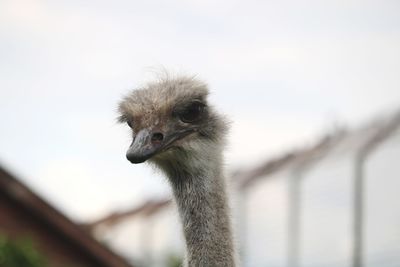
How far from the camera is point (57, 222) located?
16719mm

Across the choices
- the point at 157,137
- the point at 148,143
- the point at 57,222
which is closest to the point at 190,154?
the point at 157,137

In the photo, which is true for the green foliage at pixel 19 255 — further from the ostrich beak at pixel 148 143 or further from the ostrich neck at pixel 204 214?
the ostrich beak at pixel 148 143

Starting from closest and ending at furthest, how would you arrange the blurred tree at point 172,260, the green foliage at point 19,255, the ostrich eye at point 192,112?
the ostrich eye at point 192,112, the green foliage at point 19,255, the blurred tree at point 172,260

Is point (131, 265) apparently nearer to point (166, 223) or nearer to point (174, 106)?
point (166, 223)

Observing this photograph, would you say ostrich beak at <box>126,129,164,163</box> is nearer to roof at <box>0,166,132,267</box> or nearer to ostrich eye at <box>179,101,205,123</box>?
ostrich eye at <box>179,101,205,123</box>

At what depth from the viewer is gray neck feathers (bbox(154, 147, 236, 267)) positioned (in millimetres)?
5734

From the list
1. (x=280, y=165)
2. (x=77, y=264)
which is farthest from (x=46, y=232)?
(x=280, y=165)

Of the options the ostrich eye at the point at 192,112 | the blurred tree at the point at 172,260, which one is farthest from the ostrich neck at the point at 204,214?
the blurred tree at the point at 172,260

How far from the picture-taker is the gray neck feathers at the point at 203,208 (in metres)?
5.73

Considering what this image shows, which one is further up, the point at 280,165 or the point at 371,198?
the point at 280,165

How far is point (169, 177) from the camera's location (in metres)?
5.99

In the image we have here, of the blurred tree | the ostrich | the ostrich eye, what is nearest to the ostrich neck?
the ostrich

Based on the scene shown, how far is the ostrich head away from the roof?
34.9 ft

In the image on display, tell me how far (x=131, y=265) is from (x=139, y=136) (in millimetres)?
11176
